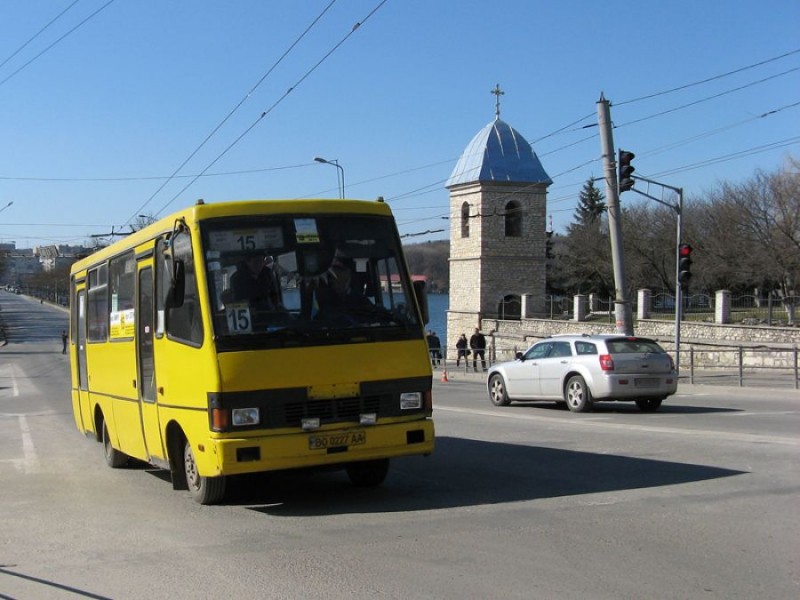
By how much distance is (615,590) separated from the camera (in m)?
5.30

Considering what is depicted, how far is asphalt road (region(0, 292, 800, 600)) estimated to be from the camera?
559cm

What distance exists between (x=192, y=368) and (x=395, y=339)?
179 cm

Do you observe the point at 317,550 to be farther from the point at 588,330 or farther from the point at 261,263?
the point at 588,330

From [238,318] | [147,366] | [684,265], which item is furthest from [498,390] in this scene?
[238,318]

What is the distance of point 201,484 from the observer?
8172 millimetres

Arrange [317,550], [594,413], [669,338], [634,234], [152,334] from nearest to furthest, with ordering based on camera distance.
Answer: [317,550] → [152,334] → [594,413] → [669,338] → [634,234]

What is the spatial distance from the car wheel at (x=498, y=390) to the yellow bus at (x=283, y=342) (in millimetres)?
10847

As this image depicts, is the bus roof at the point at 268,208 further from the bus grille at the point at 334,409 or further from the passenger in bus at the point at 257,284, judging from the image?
the bus grille at the point at 334,409

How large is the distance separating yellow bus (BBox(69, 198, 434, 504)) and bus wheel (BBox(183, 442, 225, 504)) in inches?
0.5

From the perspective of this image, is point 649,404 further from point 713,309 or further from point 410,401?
point 713,309

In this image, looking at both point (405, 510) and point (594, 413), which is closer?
point (405, 510)

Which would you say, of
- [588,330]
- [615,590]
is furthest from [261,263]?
[588,330]

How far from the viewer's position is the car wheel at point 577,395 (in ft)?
55.2

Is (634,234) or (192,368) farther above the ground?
(634,234)
